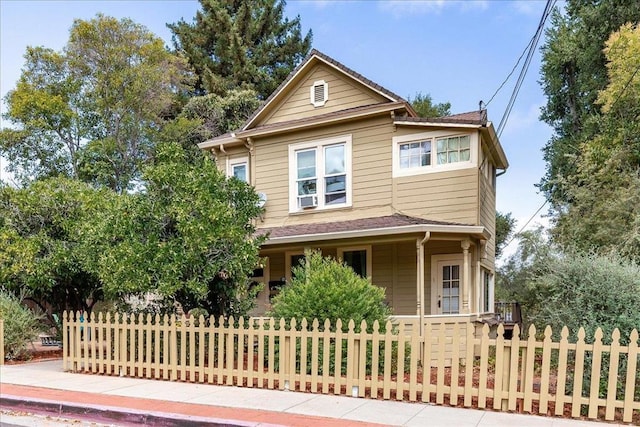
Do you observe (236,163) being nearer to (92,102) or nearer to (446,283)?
(446,283)

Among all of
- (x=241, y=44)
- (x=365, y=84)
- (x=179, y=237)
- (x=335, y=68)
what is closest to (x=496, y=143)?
(x=365, y=84)

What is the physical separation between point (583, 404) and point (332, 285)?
3954mm

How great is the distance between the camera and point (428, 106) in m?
32.5

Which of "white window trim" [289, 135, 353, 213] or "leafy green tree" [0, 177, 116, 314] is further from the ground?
"white window trim" [289, 135, 353, 213]

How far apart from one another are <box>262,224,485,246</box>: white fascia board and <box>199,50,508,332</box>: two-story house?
0.03m

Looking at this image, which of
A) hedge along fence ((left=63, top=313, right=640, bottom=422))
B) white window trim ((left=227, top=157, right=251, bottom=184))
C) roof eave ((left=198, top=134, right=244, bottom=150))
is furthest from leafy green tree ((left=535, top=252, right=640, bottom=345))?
roof eave ((left=198, top=134, right=244, bottom=150))

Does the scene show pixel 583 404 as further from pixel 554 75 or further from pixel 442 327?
pixel 554 75

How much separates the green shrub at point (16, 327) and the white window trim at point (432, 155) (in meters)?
9.40

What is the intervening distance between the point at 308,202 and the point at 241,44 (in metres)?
20.7

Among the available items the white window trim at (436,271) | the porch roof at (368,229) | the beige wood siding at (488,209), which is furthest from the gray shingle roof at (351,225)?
the beige wood siding at (488,209)

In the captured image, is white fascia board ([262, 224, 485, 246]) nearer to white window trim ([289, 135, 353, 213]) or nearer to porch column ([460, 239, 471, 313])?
porch column ([460, 239, 471, 313])

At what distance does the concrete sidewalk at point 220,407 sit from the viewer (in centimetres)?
588

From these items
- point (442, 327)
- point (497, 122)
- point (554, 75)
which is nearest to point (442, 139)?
point (497, 122)

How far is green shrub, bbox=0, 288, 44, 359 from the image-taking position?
424 inches
